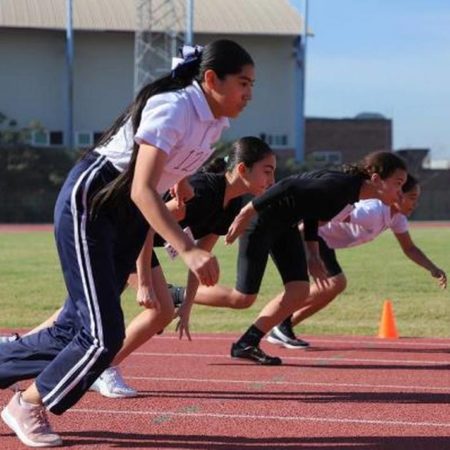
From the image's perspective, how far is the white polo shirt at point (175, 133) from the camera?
4992 mm

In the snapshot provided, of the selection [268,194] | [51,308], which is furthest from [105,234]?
[51,308]

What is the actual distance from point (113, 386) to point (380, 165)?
2.49 m

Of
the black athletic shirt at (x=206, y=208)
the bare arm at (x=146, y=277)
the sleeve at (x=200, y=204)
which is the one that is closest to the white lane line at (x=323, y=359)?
→ the black athletic shirt at (x=206, y=208)

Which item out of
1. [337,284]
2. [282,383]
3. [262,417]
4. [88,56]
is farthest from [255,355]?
[88,56]

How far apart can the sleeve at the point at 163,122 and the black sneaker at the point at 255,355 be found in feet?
12.0

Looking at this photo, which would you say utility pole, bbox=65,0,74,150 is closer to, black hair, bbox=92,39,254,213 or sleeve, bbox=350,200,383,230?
sleeve, bbox=350,200,383,230

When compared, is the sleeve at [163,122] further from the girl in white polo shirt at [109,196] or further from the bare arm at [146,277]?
the bare arm at [146,277]

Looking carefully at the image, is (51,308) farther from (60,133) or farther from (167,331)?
(60,133)

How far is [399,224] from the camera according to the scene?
383 inches

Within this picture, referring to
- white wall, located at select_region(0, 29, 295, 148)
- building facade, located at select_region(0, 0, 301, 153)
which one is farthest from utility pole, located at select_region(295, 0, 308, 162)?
white wall, located at select_region(0, 29, 295, 148)

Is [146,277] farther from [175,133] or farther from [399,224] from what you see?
[399,224]

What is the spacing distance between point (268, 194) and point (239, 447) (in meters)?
3.14

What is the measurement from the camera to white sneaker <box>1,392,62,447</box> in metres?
5.32

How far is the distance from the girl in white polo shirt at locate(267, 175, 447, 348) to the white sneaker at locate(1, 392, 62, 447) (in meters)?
4.33
